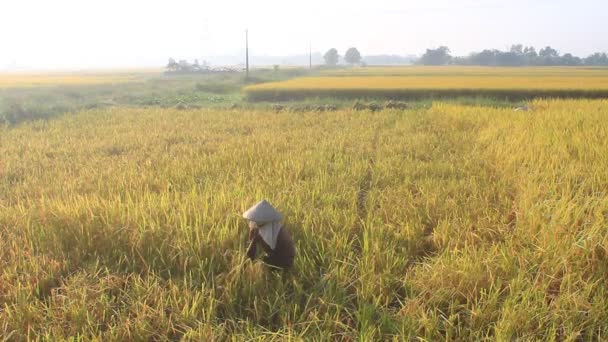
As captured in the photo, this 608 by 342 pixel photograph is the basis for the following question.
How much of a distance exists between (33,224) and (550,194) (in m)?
3.29

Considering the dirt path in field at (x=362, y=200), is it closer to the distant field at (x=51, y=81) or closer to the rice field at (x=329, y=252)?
the rice field at (x=329, y=252)

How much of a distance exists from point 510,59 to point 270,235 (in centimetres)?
8460

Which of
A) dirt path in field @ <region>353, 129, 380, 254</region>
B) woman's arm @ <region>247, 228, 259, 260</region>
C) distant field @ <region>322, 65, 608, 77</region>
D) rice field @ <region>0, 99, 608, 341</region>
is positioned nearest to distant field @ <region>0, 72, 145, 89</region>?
distant field @ <region>322, 65, 608, 77</region>

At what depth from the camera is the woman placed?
6.07 ft

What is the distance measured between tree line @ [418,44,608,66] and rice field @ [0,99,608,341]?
246ft

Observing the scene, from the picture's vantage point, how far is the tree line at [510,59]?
225 ft

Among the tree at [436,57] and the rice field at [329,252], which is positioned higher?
the tree at [436,57]

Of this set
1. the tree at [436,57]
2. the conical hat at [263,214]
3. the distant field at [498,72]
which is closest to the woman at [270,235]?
the conical hat at [263,214]

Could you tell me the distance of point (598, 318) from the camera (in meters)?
1.74

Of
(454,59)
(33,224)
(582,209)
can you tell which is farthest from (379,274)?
(454,59)

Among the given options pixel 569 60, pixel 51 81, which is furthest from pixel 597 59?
pixel 51 81

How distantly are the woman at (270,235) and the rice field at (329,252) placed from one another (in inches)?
3.3

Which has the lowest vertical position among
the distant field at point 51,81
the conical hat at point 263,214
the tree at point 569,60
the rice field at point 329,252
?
the rice field at point 329,252

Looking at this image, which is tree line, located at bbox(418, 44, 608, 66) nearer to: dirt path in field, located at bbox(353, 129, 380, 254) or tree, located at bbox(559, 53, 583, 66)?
tree, located at bbox(559, 53, 583, 66)
